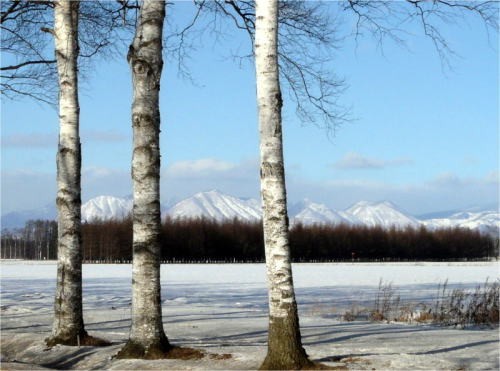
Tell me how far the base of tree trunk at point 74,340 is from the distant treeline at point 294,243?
102 meters

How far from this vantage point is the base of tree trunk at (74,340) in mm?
11523

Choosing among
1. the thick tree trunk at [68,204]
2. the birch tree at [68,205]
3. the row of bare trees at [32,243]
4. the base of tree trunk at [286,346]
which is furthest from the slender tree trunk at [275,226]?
the row of bare trees at [32,243]

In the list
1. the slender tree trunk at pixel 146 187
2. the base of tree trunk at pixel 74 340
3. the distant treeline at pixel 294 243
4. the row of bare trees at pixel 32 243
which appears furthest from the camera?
the row of bare trees at pixel 32 243

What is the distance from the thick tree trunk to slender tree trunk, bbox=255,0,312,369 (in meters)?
4.68

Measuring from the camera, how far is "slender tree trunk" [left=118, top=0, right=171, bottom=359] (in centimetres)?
983

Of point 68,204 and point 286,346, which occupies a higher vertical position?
point 68,204

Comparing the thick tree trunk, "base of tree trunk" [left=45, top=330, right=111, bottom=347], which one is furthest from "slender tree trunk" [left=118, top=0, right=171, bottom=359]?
the thick tree trunk

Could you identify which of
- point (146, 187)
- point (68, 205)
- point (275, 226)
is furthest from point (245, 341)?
point (275, 226)

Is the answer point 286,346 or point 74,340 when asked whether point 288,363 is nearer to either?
point 286,346

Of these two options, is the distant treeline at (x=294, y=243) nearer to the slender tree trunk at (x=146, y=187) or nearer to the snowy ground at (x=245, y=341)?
the snowy ground at (x=245, y=341)

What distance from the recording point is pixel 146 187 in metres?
10.0

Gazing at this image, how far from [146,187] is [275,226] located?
8.35 feet

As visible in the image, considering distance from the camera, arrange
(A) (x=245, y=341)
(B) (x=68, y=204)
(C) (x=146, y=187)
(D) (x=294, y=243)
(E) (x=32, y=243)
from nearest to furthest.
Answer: (C) (x=146, y=187), (A) (x=245, y=341), (B) (x=68, y=204), (D) (x=294, y=243), (E) (x=32, y=243)

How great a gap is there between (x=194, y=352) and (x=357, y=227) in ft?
462
